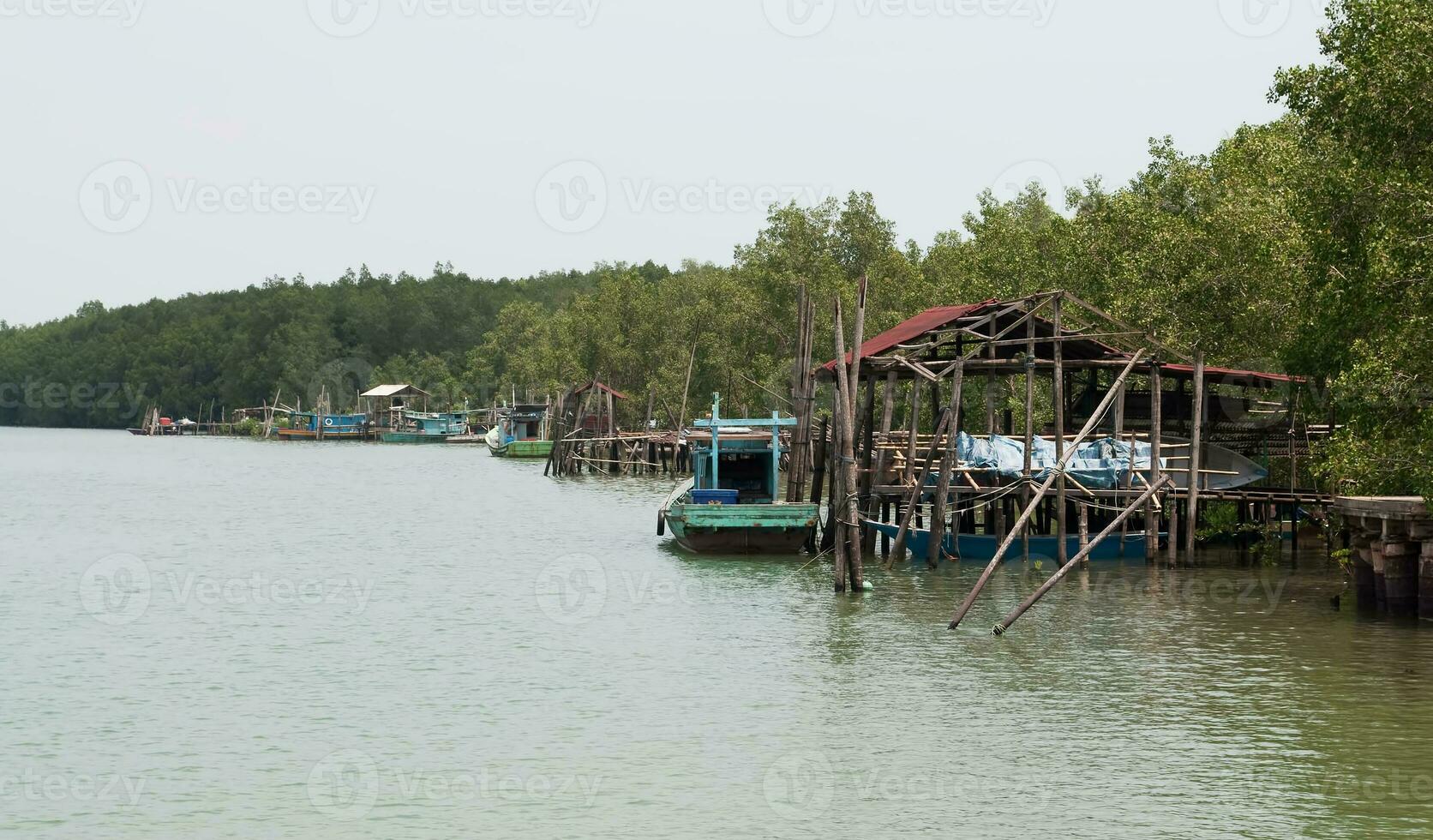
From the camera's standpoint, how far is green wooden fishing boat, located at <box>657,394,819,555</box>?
36.0 meters

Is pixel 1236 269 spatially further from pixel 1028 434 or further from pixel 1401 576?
pixel 1401 576

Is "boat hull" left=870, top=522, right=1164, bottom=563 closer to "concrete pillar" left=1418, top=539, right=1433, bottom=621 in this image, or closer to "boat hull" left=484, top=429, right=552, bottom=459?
"concrete pillar" left=1418, top=539, right=1433, bottom=621

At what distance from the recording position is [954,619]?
83.4ft

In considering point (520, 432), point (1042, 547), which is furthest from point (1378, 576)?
point (520, 432)

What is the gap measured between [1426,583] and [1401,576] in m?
0.72

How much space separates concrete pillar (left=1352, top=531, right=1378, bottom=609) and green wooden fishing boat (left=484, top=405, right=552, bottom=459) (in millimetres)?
85404

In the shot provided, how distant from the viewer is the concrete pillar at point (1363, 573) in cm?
2552

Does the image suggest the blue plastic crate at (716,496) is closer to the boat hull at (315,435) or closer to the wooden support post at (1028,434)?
the wooden support post at (1028,434)

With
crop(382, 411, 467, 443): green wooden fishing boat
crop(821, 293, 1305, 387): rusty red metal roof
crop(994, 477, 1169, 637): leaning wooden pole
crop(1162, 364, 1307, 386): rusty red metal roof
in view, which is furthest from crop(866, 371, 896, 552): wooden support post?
crop(382, 411, 467, 443): green wooden fishing boat

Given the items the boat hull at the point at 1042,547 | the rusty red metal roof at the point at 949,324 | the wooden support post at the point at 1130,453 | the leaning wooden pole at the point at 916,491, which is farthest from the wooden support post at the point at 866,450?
the wooden support post at the point at 1130,453

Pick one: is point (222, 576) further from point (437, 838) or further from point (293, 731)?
point (437, 838)

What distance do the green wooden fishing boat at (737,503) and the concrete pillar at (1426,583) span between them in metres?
14.8

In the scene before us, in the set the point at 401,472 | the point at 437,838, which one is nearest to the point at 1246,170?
the point at 437,838

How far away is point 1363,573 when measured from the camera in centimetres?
2630
